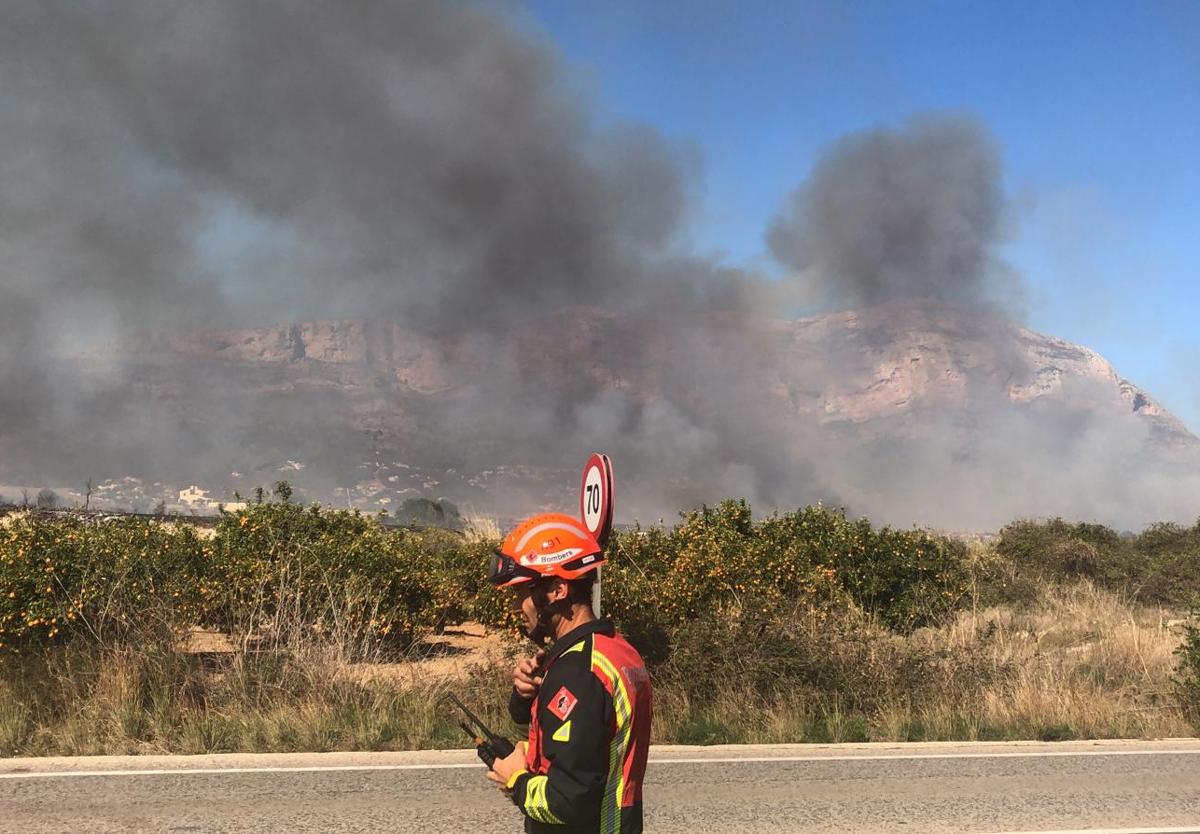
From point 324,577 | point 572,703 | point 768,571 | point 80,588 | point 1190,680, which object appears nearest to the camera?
point 572,703

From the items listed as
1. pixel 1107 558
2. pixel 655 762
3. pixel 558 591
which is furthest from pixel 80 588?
pixel 1107 558

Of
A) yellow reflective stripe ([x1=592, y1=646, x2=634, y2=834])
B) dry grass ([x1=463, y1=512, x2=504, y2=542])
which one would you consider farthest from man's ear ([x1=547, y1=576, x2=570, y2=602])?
dry grass ([x1=463, y1=512, x2=504, y2=542])

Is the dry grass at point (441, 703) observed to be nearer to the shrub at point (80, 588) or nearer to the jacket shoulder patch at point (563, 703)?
the shrub at point (80, 588)

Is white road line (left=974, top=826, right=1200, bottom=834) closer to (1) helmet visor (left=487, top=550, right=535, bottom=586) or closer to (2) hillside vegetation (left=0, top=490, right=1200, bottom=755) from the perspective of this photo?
(2) hillside vegetation (left=0, top=490, right=1200, bottom=755)

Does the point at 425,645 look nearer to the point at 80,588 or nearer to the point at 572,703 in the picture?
the point at 80,588

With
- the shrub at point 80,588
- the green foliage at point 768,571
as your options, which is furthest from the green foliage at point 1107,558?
the shrub at point 80,588

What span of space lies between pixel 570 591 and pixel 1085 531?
2733 cm

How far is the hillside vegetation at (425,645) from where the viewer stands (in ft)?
25.5

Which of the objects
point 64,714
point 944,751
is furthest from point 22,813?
point 944,751

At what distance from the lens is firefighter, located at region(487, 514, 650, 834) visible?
219 centimetres

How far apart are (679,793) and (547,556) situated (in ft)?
14.7

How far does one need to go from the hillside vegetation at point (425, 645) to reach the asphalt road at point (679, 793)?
0.72m

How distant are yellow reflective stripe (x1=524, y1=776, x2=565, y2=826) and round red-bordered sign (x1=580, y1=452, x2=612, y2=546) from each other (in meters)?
3.25

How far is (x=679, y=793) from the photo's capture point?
6.15 meters
